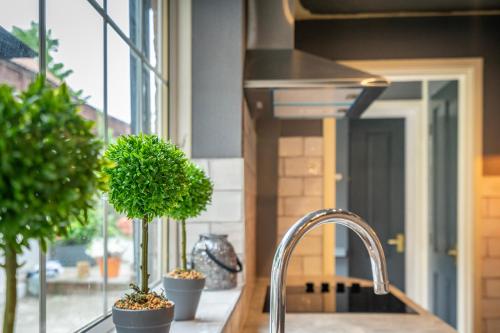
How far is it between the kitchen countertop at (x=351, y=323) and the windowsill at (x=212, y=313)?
0.46ft

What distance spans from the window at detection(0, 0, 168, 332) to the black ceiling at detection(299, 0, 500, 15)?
138 centimetres

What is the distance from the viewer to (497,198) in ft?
11.0

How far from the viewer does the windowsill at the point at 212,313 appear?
1403mm

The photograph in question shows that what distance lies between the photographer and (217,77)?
2.17 metres

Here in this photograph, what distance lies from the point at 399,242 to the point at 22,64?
4.47 m

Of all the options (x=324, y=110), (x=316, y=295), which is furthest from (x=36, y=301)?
(x=324, y=110)

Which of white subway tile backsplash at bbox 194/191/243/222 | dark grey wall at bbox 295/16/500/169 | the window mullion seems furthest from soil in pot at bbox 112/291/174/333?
dark grey wall at bbox 295/16/500/169

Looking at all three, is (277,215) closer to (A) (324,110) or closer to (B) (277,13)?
(A) (324,110)

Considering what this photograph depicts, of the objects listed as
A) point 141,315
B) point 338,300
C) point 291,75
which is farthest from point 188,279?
point 338,300

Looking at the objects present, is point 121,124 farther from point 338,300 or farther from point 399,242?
point 399,242

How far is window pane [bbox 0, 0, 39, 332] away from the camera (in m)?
0.93

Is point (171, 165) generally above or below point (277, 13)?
below

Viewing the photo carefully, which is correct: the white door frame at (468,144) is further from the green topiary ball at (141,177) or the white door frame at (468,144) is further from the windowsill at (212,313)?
the green topiary ball at (141,177)

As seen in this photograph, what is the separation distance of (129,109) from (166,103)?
1.44 ft
